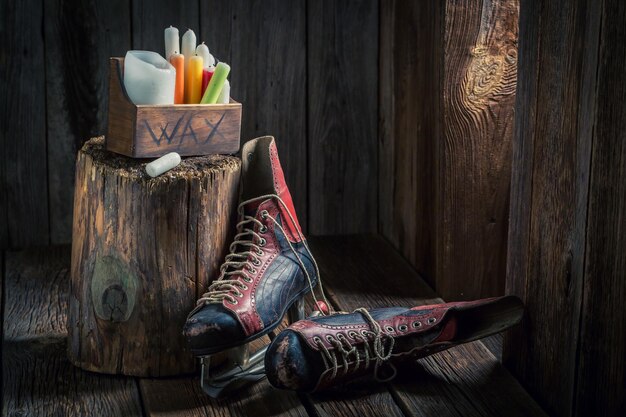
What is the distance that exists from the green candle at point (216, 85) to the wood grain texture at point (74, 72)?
2.43ft

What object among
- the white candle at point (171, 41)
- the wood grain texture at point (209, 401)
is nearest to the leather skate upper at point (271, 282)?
the wood grain texture at point (209, 401)

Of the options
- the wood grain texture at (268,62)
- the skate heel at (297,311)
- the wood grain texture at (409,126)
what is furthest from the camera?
the wood grain texture at (268,62)

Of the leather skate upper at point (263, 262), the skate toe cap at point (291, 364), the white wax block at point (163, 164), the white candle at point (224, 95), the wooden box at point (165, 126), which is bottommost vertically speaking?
the skate toe cap at point (291, 364)

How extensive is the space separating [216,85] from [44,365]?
0.64m

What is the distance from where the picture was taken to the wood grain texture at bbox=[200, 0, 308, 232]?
8.13ft

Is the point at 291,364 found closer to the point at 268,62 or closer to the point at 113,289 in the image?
the point at 113,289

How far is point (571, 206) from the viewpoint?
60.2 inches

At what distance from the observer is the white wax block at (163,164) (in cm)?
165

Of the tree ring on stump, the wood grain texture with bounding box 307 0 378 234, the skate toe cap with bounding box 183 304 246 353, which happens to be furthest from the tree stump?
the wood grain texture with bounding box 307 0 378 234

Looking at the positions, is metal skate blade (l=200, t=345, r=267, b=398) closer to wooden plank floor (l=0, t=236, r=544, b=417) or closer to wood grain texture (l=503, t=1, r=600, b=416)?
wooden plank floor (l=0, t=236, r=544, b=417)

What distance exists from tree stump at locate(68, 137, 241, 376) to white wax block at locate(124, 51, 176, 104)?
0.12 m

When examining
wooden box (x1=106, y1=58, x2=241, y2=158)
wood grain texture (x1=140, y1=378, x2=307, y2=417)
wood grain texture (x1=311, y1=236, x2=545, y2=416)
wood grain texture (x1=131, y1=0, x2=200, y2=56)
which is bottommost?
wood grain texture (x1=140, y1=378, x2=307, y2=417)

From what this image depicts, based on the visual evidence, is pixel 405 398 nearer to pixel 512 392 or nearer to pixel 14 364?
pixel 512 392

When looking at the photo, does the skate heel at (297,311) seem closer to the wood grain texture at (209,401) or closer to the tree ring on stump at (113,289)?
the wood grain texture at (209,401)
